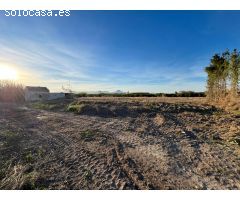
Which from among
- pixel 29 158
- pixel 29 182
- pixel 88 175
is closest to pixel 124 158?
pixel 88 175

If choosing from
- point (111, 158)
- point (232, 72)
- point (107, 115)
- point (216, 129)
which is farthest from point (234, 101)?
point (111, 158)

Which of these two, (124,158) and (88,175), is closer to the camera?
(88,175)

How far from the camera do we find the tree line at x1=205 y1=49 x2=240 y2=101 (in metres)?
14.4

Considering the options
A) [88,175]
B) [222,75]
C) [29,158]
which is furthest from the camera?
[222,75]

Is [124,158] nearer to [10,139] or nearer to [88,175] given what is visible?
[88,175]

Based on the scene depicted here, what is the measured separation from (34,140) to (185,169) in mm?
4512

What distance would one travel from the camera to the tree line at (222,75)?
47.2 ft

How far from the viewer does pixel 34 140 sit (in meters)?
6.29

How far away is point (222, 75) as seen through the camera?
54.0 ft

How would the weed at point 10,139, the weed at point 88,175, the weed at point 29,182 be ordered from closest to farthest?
the weed at point 29,182 → the weed at point 88,175 → the weed at point 10,139

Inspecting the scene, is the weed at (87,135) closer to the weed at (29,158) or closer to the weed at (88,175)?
the weed at (29,158)

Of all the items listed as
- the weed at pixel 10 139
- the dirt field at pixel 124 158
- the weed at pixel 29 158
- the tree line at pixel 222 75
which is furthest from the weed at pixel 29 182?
the tree line at pixel 222 75
